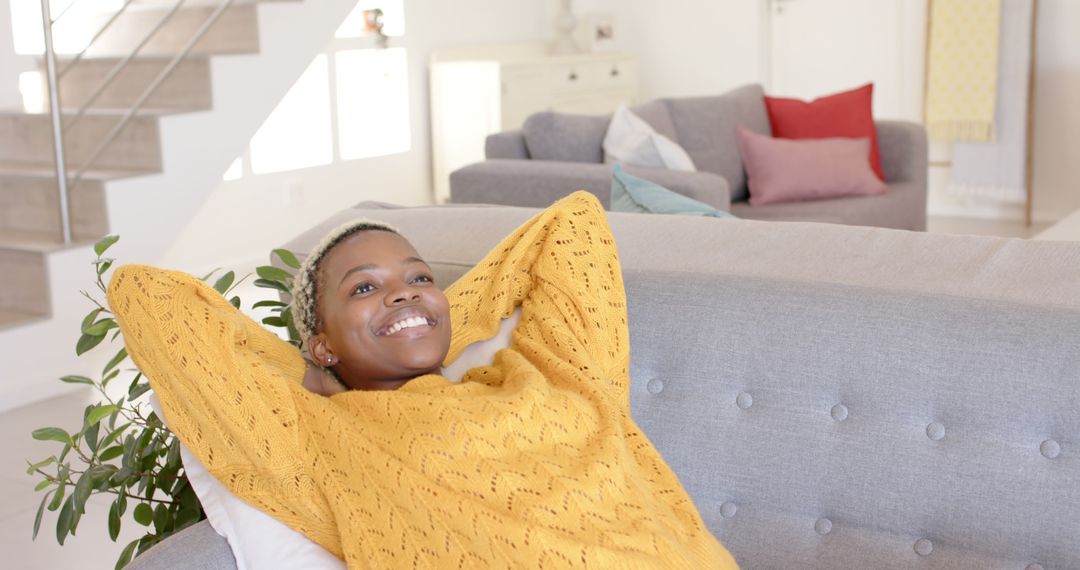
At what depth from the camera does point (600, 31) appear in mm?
7414

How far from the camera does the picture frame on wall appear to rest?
291 inches

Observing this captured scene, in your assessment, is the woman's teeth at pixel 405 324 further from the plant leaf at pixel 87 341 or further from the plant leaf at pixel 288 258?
the plant leaf at pixel 87 341

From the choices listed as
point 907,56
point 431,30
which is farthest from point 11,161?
point 907,56

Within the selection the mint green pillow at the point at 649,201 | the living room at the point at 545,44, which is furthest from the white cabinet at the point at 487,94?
the mint green pillow at the point at 649,201

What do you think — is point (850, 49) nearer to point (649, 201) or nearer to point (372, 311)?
point (649, 201)

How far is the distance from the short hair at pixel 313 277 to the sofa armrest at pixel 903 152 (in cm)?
379

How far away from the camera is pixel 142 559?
1.34 metres

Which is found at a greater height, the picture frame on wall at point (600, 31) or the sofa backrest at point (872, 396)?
the picture frame on wall at point (600, 31)

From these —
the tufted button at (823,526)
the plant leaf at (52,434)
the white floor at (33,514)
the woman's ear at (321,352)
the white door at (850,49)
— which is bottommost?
the white floor at (33,514)

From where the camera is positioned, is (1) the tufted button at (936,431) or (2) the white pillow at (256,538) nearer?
(2) the white pillow at (256,538)

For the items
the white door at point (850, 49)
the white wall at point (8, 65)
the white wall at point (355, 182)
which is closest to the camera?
the white wall at point (8, 65)

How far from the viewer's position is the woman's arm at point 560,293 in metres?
1.62

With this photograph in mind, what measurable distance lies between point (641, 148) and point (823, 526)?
273 centimetres

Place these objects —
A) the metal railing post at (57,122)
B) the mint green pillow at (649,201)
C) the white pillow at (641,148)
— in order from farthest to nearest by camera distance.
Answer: the white pillow at (641,148), the metal railing post at (57,122), the mint green pillow at (649,201)
